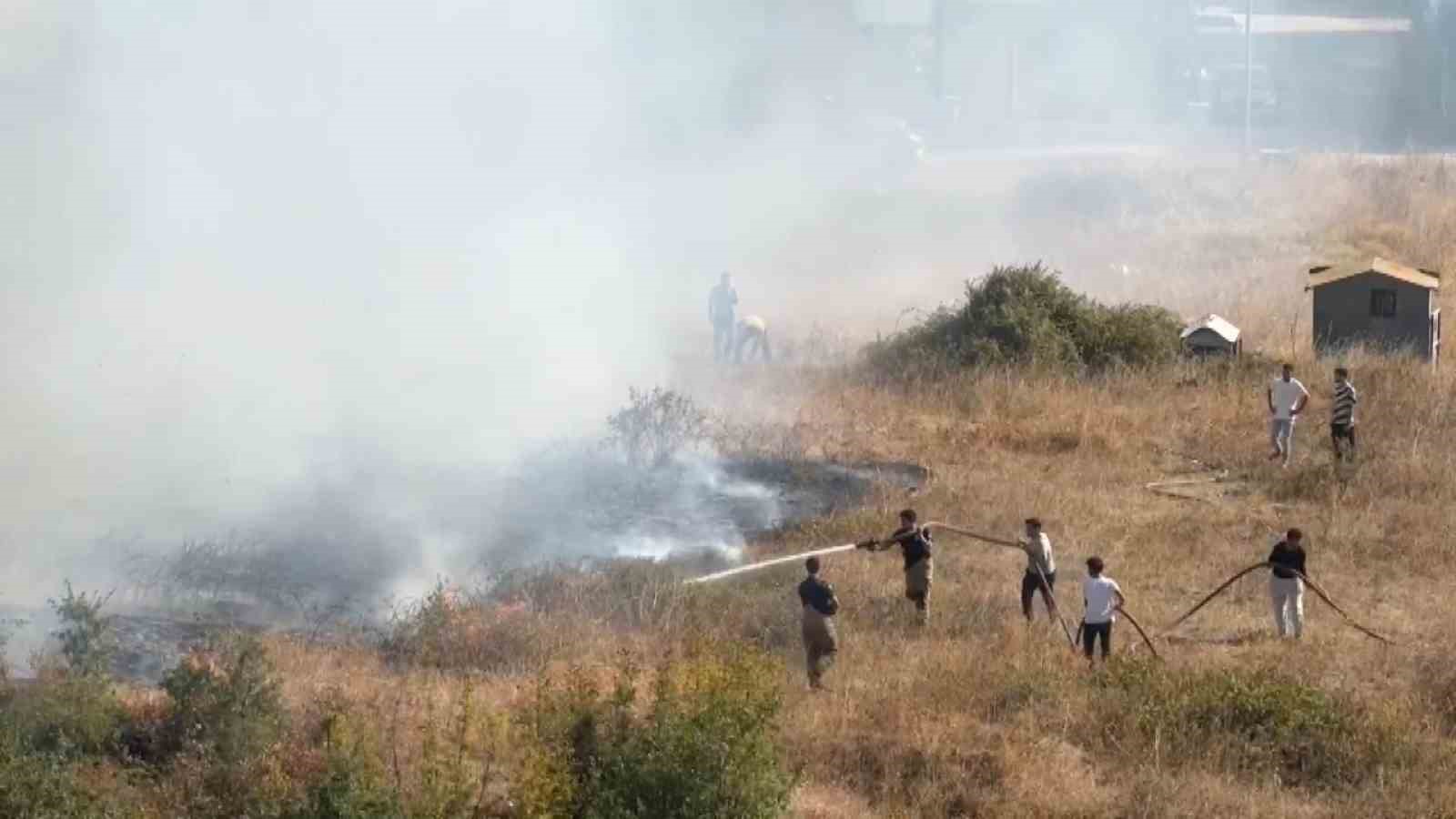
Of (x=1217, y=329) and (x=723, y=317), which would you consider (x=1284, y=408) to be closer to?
(x=1217, y=329)

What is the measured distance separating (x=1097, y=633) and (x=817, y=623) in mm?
1537

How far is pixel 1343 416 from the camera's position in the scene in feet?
47.2

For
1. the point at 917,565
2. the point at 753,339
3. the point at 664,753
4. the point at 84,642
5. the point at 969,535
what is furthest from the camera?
the point at 753,339

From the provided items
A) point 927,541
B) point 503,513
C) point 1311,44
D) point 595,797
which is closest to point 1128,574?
point 927,541

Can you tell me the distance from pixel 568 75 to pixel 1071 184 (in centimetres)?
929

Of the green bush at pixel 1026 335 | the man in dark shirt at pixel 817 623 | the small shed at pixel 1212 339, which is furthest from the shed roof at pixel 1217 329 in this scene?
the man in dark shirt at pixel 817 623

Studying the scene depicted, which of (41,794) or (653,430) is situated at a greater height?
(653,430)

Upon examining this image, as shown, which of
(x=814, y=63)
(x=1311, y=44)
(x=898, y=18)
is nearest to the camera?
(x=814, y=63)

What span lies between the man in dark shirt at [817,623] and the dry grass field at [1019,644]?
28 cm

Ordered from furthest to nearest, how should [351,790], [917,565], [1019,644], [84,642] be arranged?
[917,565]
[1019,644]
[84,642]
[351,790]

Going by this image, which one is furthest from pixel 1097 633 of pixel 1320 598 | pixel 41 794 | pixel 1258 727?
pixel 41 794

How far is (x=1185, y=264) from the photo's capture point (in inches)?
972

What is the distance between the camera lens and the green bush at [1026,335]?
17.8 metres

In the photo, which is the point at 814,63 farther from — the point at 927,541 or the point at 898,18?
the point at 927,541
